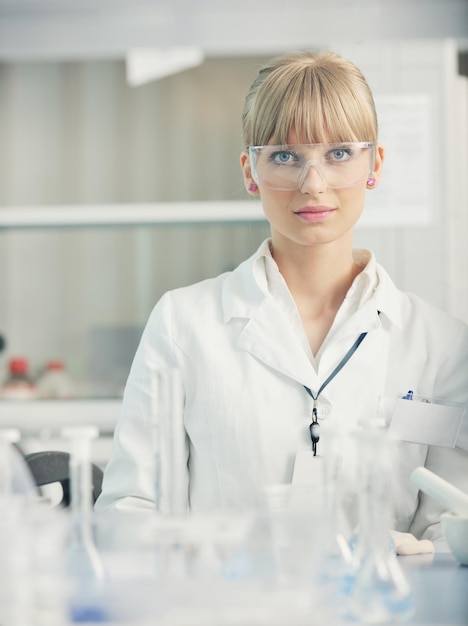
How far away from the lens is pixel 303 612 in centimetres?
108

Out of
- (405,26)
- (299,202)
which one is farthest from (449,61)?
(299,202)

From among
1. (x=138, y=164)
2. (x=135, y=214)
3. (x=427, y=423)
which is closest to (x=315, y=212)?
(x=427, y=423)

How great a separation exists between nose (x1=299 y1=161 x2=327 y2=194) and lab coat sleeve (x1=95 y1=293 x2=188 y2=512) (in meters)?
0.43

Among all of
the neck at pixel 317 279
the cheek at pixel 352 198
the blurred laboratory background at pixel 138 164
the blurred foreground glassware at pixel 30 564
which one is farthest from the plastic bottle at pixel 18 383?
the blurred foreground glassware at pixel 30 564

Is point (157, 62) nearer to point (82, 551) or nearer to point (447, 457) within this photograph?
point (447, 457)

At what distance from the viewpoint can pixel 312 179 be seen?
183 cm

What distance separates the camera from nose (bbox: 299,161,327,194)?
5.99 ft

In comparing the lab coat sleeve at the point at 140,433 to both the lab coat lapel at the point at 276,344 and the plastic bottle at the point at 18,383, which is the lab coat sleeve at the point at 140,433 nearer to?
the lab coat lapel at the point at 276,344

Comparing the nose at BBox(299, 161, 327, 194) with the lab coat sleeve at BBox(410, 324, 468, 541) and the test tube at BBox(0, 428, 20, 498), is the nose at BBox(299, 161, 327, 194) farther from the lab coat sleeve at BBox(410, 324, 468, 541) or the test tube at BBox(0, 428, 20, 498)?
the test tube at BBox(0, 428, 20, 498)

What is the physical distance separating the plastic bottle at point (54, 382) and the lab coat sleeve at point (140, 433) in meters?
1.86

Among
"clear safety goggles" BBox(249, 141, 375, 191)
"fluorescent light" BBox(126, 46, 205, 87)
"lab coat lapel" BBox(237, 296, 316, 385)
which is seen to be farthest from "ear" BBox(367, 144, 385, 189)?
"fluorescent light" BBox(126, 46, 205, 87)

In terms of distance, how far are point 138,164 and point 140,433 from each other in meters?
2.20

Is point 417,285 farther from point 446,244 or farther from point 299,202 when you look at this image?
point 299,202

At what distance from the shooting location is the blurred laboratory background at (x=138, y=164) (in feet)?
11.9
